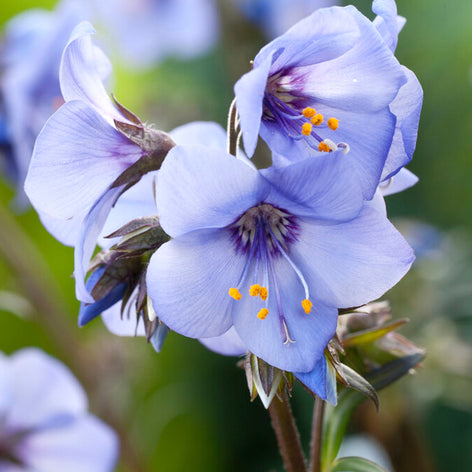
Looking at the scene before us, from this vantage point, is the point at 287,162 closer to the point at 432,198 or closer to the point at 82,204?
the point at 82,204

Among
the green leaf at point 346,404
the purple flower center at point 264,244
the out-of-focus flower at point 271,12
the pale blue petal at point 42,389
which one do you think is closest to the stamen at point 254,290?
the purple flower center at point 264,244

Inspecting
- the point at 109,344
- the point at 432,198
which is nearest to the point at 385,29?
the point at 109,344

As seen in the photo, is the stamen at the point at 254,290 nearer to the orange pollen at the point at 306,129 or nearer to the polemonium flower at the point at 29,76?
the orange pollen at the point at 306,129

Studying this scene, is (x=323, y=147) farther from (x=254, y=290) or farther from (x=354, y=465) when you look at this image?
(x=354, y=465)

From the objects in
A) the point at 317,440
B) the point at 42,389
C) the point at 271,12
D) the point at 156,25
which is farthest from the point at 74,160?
the point at 156,25

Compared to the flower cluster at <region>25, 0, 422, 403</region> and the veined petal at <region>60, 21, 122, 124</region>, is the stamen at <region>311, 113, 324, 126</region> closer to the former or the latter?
the flower cluster at <region>25, 0, 422, 403</region>

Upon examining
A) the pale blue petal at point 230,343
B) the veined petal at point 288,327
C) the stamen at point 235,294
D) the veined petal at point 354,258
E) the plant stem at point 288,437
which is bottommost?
the plant stem at point 288,437

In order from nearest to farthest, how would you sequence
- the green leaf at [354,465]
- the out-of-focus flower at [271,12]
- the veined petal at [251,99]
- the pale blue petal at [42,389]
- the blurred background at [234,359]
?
the veined petal at [251,99], the green leaf at [354,465], the pale blue petal at [42,389], the blurred background at [234,359], the out-of-focus flower at [271,12]
